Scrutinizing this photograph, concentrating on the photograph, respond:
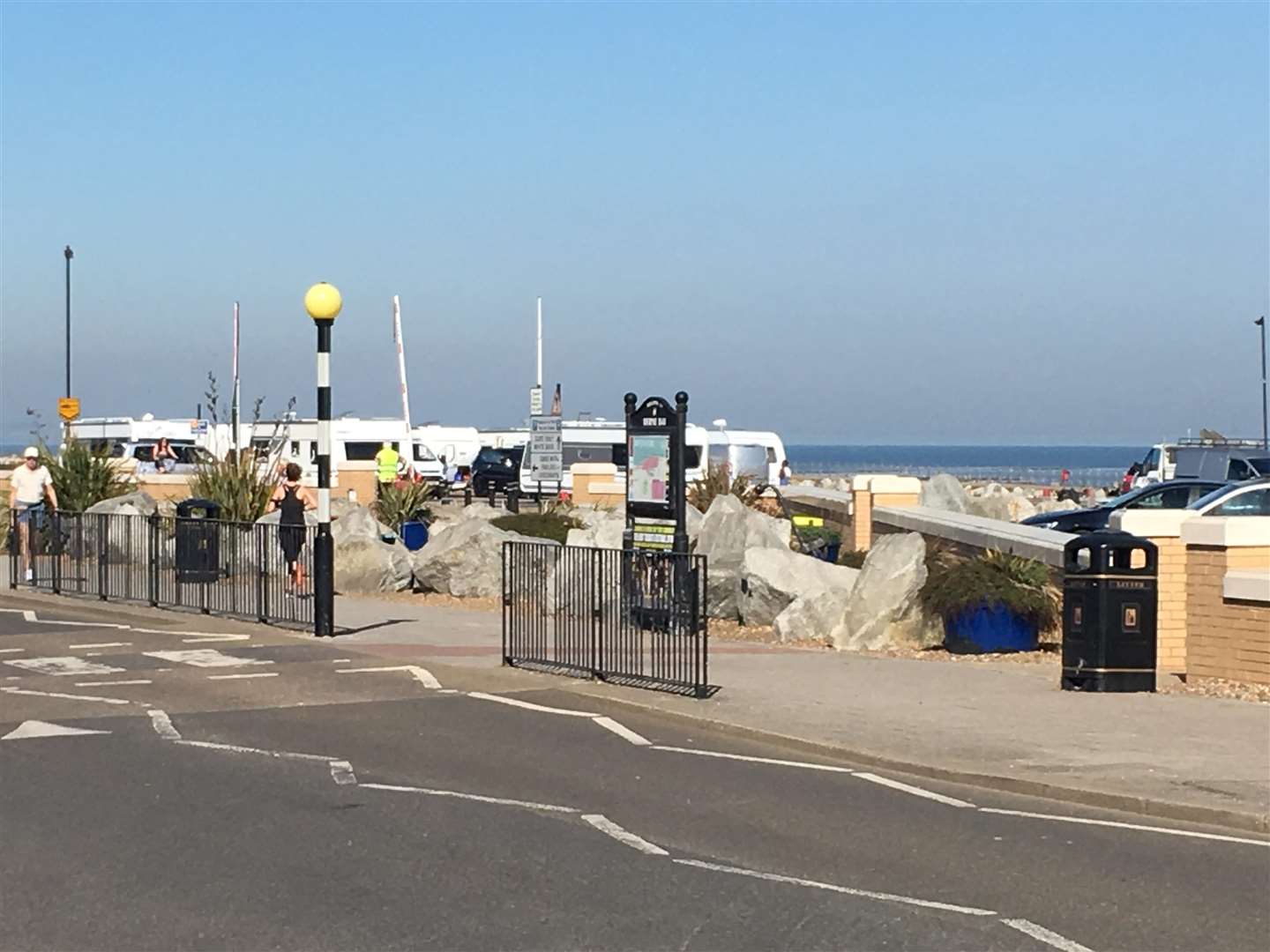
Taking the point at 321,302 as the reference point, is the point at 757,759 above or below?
below

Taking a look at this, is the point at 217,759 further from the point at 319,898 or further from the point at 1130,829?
the point at 1130,829

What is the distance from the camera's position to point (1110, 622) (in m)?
14.4

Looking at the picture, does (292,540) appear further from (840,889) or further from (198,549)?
(840,889)

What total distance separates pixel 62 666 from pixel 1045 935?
11.9 metres

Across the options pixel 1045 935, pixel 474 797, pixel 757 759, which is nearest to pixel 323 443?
pixel 757 759

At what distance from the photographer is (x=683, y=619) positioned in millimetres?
14852

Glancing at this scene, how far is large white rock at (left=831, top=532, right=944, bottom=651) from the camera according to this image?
1847 centimetres

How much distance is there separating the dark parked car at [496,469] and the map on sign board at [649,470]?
30.8 meters

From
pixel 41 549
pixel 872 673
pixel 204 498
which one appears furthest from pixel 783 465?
pixel 872 673

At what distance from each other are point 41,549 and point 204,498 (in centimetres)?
339

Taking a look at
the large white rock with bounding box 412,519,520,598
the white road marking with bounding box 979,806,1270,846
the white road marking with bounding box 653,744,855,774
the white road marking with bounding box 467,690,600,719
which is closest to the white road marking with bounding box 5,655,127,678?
the white road marking with bounding box 467,690,600,719

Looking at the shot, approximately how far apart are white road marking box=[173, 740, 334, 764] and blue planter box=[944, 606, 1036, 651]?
27.7 ft

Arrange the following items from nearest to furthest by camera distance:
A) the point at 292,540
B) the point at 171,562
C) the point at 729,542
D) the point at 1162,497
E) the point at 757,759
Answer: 1. the point at 757,759
2. the point at 292,540
3. the point at 171,562
4. the point at 729,542
5. the point at 1162,497

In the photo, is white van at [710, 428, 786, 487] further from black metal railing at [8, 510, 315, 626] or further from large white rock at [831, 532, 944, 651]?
large white rock at [831, 532, 944, 651]
